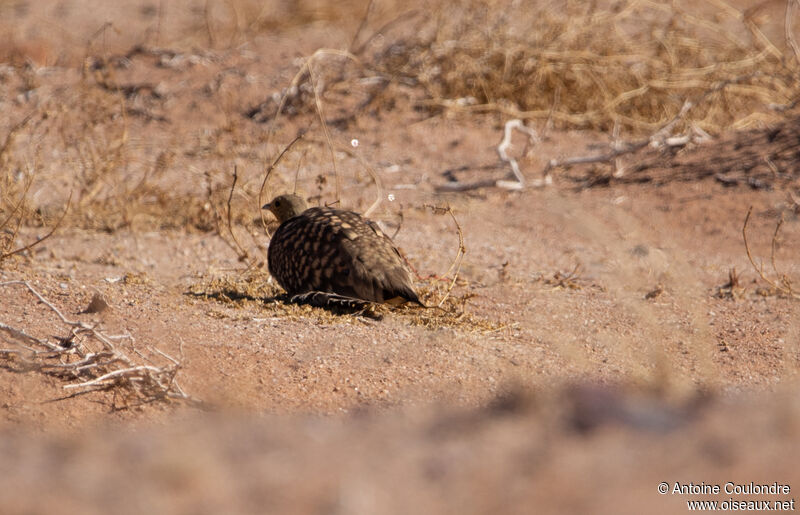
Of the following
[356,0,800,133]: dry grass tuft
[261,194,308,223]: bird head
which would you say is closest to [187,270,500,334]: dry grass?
[261,194,308,223]: bird head

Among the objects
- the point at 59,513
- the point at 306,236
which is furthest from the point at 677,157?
the point at 59,513

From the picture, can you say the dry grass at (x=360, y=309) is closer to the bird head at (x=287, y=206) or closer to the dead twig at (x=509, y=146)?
the bird head at (x=287, y=206)

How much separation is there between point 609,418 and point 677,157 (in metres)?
6.16

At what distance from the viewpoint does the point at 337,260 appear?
179 inches

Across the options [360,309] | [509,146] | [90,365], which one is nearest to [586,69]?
[509,146]

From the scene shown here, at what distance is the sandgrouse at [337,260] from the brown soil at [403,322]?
149mm

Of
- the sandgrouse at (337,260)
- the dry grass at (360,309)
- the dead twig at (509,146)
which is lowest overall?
the dead twig at (509,146)

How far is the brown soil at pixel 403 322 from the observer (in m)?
2.44

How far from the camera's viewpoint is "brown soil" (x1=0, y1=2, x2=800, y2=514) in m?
2.44

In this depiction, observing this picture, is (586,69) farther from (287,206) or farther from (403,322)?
(403,322)

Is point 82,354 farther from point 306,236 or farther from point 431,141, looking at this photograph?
point 431,141

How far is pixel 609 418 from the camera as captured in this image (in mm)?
2836

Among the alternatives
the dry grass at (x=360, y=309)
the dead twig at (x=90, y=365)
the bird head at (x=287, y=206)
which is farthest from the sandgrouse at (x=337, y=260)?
the dead twig at (x=90, y=365)

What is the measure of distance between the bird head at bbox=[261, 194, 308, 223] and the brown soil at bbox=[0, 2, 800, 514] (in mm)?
435
